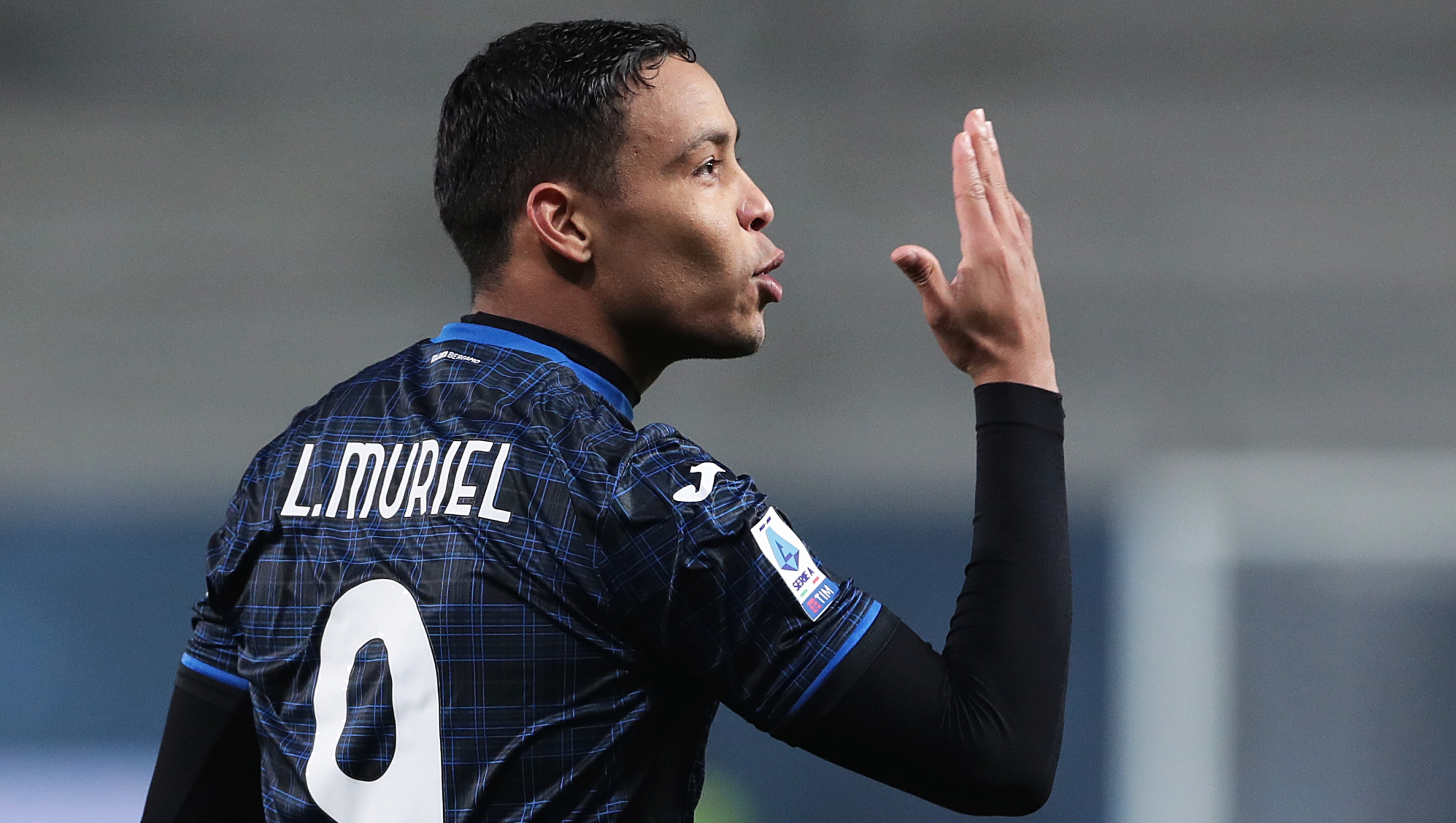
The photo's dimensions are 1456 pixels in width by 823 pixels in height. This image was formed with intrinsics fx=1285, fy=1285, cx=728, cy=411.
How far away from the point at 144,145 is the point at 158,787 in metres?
2.99

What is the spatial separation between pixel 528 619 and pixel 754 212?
382mm

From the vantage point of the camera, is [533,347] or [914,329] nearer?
[533,347]

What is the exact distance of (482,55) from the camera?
1032mm

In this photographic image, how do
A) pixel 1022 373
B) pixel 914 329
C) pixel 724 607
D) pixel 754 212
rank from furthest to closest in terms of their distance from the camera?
pixel 914 329
pixel 754 212
pixel 1022 373
pixel 724 607

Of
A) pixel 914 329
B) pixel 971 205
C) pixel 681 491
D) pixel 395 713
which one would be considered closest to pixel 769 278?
pixel 971 205

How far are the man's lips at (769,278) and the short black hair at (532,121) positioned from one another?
0.13m

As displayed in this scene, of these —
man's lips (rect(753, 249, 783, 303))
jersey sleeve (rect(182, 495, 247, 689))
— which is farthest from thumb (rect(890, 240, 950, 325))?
jersey sleeve (rect(182, 495, 247, 689))

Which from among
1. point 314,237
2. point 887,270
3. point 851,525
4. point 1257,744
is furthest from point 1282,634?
Result: point 314,237

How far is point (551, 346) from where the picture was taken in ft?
3.02

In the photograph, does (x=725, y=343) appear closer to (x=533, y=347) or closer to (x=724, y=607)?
(x=533, y=347)

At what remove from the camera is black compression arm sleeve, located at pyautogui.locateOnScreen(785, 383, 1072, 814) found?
73cm

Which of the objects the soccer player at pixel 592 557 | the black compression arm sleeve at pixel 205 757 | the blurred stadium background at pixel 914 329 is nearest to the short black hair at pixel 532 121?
the soccer player at pixel 592 557

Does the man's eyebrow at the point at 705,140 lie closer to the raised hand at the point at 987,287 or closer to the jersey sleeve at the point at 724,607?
the raised hand at the point at 987,287

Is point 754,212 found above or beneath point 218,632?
above
